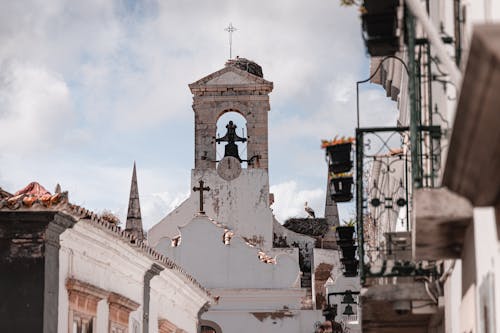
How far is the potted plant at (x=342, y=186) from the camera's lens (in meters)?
12.7

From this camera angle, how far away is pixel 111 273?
16781 millimetres

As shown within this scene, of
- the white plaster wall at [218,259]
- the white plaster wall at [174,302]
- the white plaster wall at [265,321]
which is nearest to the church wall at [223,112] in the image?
the white plaster wall at [218,259]

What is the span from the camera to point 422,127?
29.3ft

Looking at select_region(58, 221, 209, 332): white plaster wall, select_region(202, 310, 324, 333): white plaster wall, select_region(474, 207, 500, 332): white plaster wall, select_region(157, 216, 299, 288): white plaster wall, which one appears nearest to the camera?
select_region(474, 207, 500, 332): white plaster wall

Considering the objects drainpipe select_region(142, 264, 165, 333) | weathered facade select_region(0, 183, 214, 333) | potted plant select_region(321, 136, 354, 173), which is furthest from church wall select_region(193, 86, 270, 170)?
potted plant select_region(321, 136, 354, 173)

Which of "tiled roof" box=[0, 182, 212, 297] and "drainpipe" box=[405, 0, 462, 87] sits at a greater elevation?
"tiled roof" box=[0, 182, 212, 297]

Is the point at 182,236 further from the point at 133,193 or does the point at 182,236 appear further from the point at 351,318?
the point at 133,193

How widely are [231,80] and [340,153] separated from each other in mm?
26480

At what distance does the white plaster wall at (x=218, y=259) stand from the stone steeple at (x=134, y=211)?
31.1 feet

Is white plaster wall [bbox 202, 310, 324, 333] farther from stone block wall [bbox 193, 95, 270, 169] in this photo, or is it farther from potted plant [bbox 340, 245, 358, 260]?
potted plant [bbox 340, 245, 358, 260]

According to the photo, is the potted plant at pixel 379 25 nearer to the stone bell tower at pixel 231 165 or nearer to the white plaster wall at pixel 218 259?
the white plaster wall at pixel 218 259

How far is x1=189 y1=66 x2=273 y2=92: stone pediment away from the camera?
38.1 m

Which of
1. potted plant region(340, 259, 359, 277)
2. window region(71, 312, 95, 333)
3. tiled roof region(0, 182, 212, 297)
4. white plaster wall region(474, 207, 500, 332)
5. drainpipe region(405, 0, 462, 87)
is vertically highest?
potted plant region(340, 259, 359, 277)

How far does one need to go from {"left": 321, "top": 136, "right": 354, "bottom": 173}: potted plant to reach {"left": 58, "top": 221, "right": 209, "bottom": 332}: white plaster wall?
366cm
